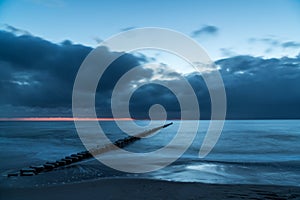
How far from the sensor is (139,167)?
14602mm

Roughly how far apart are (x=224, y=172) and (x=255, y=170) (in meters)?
2.12

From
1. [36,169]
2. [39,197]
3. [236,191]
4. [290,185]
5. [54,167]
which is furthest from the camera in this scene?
[54,167]

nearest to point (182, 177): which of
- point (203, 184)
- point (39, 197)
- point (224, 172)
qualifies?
point (203, 184)

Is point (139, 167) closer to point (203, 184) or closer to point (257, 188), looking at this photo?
point (203, 184)

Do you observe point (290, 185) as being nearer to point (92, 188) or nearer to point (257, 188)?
point (257, 188)

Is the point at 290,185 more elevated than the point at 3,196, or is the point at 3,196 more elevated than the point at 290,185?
the point at 3,196

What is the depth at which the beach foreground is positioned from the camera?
8.38 m

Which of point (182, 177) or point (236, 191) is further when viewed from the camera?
point (182, 177)

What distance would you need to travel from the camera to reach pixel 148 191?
893cm

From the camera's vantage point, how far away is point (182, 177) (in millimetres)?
11656

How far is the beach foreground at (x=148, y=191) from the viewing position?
27.5 ft

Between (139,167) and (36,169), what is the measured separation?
18.1ft

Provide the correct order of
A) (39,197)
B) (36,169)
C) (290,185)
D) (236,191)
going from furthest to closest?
(36,169) → (290,185) → (236,191) → (39,197)

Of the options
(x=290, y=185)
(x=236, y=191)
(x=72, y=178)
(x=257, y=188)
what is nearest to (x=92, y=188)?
(x=72, y=178)
